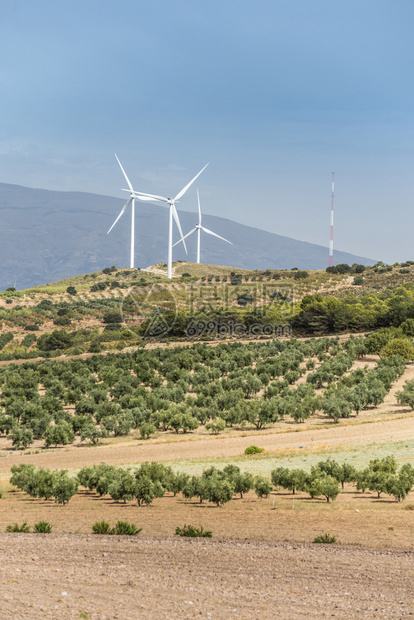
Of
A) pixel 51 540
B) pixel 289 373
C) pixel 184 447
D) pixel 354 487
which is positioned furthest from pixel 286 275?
pixel 51 540

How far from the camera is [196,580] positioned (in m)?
14.9

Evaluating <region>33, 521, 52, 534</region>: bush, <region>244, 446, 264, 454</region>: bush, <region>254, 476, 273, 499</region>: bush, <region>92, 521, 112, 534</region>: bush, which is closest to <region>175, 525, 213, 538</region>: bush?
<region>92, 521, 112, 534</region>: bush

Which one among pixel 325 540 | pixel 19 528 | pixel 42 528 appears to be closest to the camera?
pixel 325 540

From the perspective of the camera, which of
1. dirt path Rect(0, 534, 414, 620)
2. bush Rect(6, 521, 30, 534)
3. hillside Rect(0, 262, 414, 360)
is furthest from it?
hillside Rect(0, 262, 414, 360)

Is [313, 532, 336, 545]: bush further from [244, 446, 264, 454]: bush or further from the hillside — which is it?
the hillside

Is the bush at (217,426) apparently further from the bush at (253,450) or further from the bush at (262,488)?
the bush at (262,488)

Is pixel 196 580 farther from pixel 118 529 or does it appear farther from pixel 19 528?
pixel 19 528

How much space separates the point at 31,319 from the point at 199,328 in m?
35.6

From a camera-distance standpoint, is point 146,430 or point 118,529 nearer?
point 118,529

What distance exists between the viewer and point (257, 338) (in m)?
96.6

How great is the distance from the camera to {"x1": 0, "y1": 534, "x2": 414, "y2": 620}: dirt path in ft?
41.7

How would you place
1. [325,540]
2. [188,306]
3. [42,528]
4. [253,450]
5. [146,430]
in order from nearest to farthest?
1. [325,540]
2. [42,528]
3. [253,450]
4. [146,430]
5. [188,306]

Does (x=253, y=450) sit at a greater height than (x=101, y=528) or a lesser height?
greater

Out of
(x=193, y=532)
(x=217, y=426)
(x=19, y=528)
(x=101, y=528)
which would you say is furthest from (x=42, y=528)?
(x=217, y=426)
